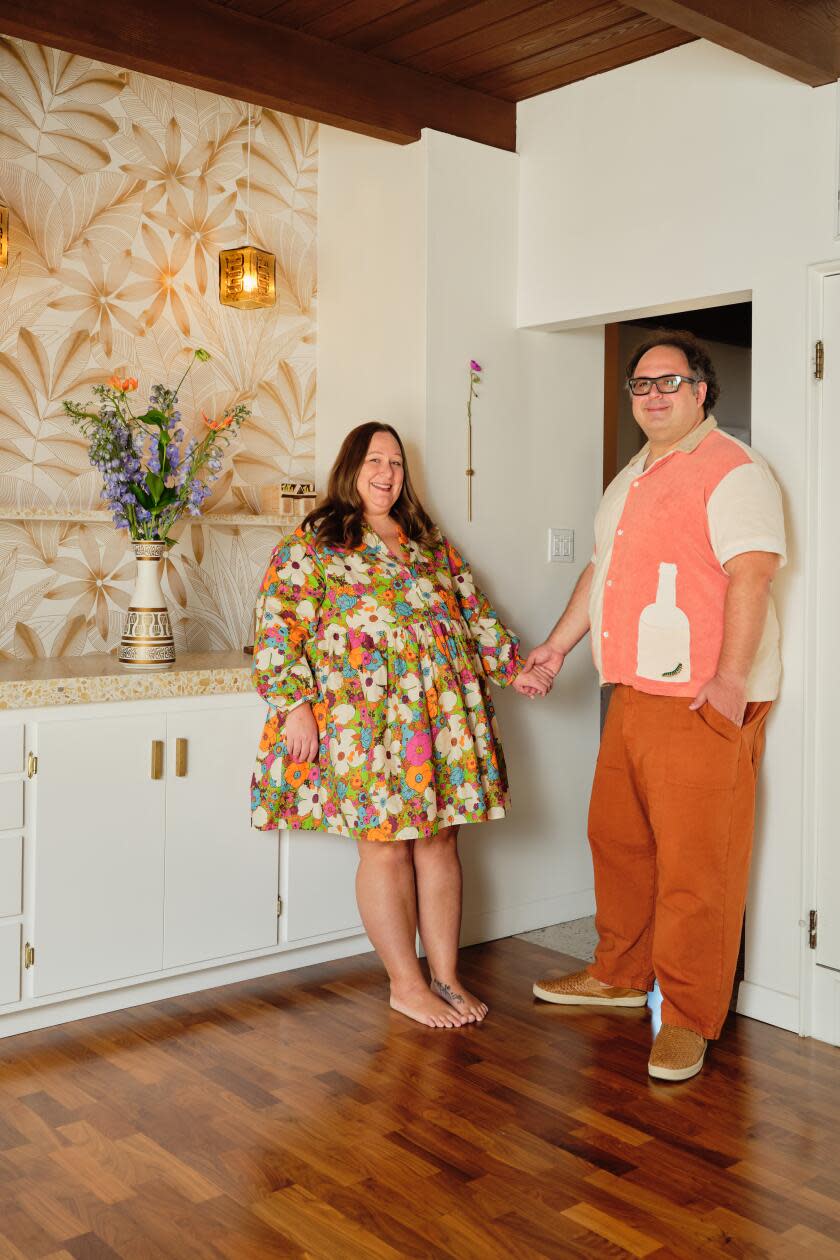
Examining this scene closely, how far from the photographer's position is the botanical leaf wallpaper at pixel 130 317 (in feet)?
10.8

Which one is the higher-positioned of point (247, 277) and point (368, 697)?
point (247, 277)

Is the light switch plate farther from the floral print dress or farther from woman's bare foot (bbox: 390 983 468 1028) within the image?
woman's bare foot (bbox: 390 983 468 1028)

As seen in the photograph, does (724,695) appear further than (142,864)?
No

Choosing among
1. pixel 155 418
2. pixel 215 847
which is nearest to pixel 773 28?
pixel 155 418

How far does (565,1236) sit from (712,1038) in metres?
0.89

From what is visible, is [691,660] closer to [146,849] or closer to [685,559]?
[685,559]

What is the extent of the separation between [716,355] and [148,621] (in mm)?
3698

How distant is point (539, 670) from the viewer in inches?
133

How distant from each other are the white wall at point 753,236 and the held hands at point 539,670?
0.61 m

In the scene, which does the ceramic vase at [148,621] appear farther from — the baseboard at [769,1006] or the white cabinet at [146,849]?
the baseboard at [769,1006]

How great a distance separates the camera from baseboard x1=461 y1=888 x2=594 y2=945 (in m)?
3.69

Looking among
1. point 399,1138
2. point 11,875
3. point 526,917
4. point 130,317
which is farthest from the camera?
point 526,917

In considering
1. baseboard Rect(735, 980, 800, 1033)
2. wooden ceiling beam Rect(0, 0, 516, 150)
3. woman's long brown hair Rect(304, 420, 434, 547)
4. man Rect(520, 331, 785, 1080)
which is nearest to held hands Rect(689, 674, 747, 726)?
man Rect(520, 331, 785, 1080)

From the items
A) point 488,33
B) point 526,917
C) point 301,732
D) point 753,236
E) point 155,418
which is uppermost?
point 488,33
